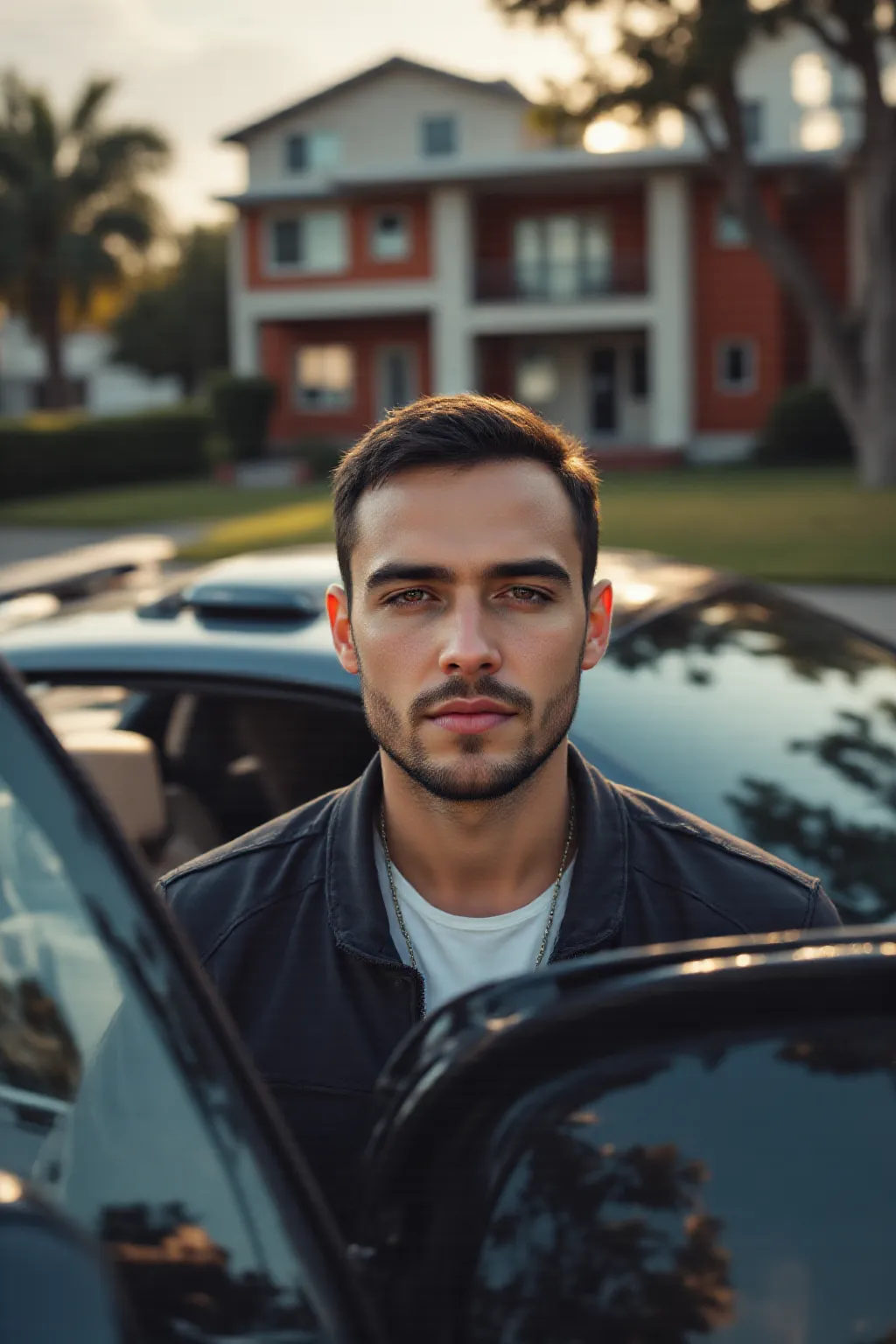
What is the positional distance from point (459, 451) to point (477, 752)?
0.35m

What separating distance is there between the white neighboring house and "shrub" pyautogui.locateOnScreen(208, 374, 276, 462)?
3269cm

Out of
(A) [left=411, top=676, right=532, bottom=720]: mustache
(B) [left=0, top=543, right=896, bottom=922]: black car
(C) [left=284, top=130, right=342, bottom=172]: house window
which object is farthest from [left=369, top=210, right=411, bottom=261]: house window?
(A) [left=411, top=676, right=532, bottom=720]: mustache

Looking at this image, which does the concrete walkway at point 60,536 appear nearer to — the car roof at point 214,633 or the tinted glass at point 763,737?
the car roof at point 214,633

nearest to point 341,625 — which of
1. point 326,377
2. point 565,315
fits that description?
point 565,315

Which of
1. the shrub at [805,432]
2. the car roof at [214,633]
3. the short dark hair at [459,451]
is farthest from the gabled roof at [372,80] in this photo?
the short dark hair at [459,451]

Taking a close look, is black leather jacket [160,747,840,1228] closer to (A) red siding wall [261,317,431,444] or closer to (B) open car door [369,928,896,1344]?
(B) open car door [369,928,896,1344]

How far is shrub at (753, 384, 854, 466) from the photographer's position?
3516 centimetres

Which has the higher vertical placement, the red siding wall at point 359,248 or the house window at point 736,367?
the red siding wall at point 359,248

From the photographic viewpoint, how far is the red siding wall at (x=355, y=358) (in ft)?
134

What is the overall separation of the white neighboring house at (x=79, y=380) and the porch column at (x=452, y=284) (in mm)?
34055

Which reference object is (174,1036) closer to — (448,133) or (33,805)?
(33,805)

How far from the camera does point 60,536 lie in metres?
23.5

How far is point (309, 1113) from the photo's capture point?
1.79 metres

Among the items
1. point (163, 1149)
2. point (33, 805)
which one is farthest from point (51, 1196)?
point (33, 805)
